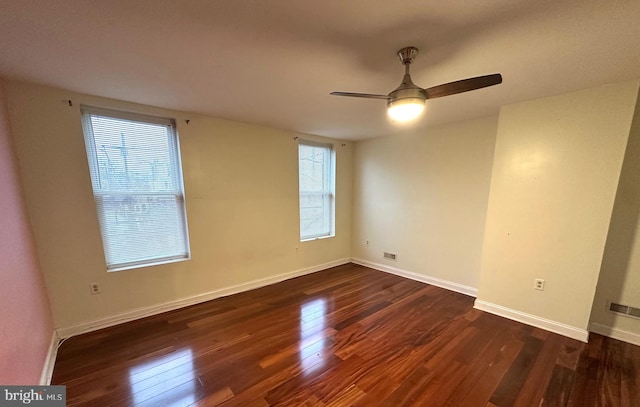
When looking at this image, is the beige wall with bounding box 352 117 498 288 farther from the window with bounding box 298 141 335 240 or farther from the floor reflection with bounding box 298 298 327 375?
the floor reflection with bounding box 298 298 327 375

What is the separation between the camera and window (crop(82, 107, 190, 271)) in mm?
2293

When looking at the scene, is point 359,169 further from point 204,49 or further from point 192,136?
point 204,49

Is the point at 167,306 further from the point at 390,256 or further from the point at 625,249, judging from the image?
the point at 625,249

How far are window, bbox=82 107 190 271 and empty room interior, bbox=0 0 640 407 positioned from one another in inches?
0.7

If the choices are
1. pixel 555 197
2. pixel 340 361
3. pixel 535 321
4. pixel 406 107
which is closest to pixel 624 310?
pixel 535 321

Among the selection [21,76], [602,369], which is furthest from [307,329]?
[21,76]

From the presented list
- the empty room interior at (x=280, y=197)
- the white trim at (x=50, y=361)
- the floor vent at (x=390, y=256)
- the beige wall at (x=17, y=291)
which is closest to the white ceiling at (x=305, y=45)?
the empty room interior at (x=280, y=197)

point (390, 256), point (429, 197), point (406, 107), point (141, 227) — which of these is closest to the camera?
point (406, 107)

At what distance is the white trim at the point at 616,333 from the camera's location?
2143 mm

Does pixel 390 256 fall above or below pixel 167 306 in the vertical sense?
above

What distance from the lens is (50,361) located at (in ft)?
6.04

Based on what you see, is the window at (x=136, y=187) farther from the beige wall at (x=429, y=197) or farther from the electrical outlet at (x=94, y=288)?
the beige wall at (x=429, y=197)

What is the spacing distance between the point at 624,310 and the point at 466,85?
269cm

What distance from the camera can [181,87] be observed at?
203 centimetres
